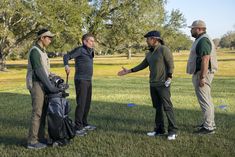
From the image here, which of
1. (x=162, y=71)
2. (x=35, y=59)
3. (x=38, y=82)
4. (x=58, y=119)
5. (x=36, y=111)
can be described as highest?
(x=35, y=59)

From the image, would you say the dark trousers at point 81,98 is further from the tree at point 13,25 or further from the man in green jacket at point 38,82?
the tree at point 13,25

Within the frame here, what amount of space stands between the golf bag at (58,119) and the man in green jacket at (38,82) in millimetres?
142

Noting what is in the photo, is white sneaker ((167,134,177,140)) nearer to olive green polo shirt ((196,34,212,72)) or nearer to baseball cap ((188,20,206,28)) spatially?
olive green polo shirt ((196,34,212,72))

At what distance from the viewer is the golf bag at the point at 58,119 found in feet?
20.9

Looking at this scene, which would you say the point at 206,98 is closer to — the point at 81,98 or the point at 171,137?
the point at 171,137

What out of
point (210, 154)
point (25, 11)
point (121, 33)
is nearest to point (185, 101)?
point (210, 154)

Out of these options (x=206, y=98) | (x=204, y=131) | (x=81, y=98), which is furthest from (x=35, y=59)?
(x=204, y=131)

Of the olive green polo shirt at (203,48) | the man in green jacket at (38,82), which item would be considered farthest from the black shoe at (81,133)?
the olive green polo shirt at (203,48)

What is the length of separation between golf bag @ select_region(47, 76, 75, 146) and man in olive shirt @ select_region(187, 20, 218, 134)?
2.52 metres

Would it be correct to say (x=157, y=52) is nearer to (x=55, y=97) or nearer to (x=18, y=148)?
(x=55, y=97)

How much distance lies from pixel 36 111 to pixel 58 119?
1.28ft

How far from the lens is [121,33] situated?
42688 millimetres

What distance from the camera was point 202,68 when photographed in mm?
7082

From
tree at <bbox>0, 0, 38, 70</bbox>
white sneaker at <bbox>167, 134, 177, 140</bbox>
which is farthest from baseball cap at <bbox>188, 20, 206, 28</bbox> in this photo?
tree at <bbox>0, 0, 38, 70</bbox>
